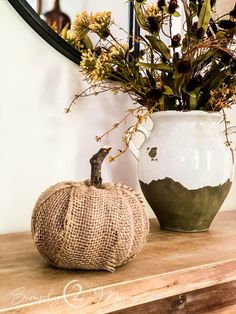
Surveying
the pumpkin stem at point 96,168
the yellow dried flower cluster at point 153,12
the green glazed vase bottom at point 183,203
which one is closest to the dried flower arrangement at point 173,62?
the yellow dried flower cluster at point 153,12

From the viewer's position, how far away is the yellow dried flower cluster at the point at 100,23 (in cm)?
91

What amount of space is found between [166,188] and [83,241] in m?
0.34

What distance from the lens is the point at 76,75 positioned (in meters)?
0.97

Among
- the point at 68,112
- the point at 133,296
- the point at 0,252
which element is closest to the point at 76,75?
the point at 68,112

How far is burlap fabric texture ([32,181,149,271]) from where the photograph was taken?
1.85ft

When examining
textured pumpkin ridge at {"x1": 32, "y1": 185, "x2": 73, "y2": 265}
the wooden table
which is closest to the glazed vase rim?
the wooden table

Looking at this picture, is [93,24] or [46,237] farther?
[93,24]

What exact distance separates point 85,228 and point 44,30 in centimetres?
49

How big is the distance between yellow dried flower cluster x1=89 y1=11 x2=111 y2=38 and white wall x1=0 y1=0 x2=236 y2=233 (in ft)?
0.30

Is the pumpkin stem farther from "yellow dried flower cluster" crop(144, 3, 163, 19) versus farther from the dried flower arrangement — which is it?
"yellow dried flower cluster" crop(144, 3, 163, 19)

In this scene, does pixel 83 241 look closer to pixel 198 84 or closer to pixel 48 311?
pixel 48 311

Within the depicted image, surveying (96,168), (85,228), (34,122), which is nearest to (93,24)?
(34,122)

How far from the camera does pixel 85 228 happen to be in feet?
1.85

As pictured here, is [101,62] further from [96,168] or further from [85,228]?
[85,228]
